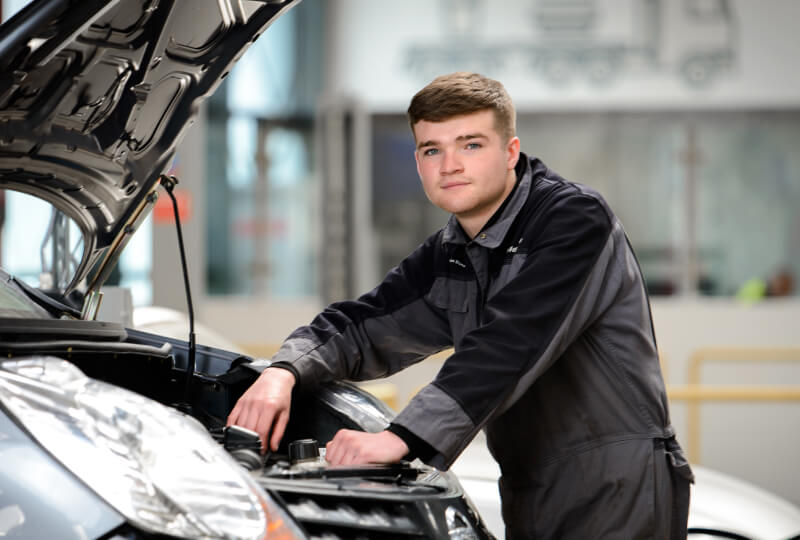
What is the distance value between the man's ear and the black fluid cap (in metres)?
0.67

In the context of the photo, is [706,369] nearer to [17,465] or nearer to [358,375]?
[358,375]

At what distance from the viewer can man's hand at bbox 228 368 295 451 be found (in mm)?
1723

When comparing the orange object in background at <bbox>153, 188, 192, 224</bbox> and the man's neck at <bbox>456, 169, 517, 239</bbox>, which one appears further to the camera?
the orange object in background at <bbox>153, 188, 192, 224</bbox>

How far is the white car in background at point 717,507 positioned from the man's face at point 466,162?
851 mm

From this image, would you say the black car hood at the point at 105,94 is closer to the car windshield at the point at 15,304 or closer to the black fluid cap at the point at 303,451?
the car windshield at the point at 15,304

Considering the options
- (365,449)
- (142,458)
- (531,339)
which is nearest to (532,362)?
(531,339)

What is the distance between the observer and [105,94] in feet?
5.82

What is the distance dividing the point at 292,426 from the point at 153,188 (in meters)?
0.59

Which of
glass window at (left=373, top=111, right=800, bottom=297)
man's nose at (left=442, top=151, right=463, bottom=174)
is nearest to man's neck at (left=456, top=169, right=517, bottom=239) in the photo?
man's nose at (left=442, top=151, right=463, bottom=174)

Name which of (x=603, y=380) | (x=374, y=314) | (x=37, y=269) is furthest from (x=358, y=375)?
(x=37, y=269)

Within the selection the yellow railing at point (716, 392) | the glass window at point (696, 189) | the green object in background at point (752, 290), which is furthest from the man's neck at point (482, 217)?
the green object in background at point (752, 290)

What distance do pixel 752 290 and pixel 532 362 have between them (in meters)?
6.85

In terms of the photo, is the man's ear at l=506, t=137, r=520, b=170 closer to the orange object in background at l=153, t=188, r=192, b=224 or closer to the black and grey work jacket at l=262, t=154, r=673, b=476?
the black and grey work jacket at l=262, t=154, r=673, b=476

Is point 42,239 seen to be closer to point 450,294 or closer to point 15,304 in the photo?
point 15,304
